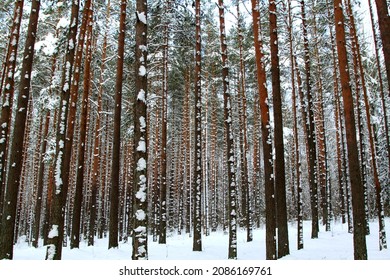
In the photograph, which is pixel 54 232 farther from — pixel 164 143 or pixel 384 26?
pixel 384 26

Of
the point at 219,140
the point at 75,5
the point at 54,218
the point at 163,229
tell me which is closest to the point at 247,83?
the point at 219,140

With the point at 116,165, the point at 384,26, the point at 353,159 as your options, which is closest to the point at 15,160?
the point at 116,165

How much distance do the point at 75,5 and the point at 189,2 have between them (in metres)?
3.69

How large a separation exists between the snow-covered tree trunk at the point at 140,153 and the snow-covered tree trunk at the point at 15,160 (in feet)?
13.6

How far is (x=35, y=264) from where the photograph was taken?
700 centimetres

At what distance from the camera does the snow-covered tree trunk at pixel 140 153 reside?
679cm

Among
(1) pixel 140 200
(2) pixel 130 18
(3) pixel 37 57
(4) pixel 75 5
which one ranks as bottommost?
(1) pixel 140 200

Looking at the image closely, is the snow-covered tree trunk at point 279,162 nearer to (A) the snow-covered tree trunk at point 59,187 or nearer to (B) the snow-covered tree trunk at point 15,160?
(A) the snow-covered tree trunk at point 59,187

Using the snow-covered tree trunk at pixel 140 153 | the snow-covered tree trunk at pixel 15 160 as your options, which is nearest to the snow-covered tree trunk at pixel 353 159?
the snow-covered tree trunk at pixel 140 153

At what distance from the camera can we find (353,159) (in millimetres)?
8898

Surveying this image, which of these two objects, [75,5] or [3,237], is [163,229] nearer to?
[3,237]

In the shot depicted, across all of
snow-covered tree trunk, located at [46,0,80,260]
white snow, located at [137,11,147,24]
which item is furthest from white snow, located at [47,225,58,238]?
white snow, located at [137,11,147,24]

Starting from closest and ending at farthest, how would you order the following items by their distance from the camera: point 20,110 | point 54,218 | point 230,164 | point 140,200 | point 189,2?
1. point 140,200
2. point 54,218
3. point 20,110
4. point 189,2
5. point 230,164

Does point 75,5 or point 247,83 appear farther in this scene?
point 247,83
